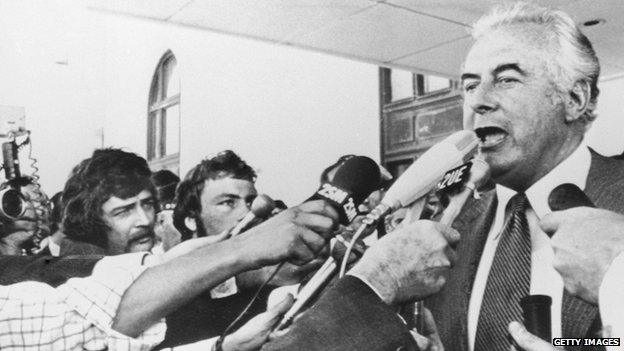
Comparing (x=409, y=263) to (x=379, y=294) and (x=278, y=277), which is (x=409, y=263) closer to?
(x=379, y=294)

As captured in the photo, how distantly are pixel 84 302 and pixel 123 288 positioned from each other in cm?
7

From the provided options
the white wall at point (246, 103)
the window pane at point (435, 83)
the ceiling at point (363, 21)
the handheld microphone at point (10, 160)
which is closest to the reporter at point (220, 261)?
the handheld microphone at point (10, 160)

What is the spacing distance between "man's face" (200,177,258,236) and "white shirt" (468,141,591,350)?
3.19ft

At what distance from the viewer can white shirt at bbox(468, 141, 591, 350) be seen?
897 mm

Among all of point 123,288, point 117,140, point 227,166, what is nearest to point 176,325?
point 123,288

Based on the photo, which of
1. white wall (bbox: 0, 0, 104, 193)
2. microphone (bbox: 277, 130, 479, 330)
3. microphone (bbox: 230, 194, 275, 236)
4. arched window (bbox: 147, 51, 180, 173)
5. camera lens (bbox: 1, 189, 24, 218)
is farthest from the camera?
arched window (bbox: 147, 51, 180, 173)

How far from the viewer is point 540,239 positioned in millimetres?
946

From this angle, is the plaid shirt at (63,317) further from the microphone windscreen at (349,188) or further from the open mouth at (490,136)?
the open mouth at (490,136)

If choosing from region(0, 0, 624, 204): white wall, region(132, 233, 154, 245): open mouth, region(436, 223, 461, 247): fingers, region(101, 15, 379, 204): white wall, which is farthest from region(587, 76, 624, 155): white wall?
region(436, 223, 461, 247): fingers

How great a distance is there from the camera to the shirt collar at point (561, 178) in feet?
3.19

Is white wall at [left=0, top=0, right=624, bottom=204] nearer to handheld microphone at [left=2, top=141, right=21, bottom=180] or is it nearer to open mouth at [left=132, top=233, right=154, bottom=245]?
handheld microphone at [left=2, top=141, right=21, bottom=180]

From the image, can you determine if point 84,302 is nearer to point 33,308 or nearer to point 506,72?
point 33,308

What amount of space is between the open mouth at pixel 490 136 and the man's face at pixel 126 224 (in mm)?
1010

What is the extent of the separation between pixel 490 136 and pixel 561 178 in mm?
136
